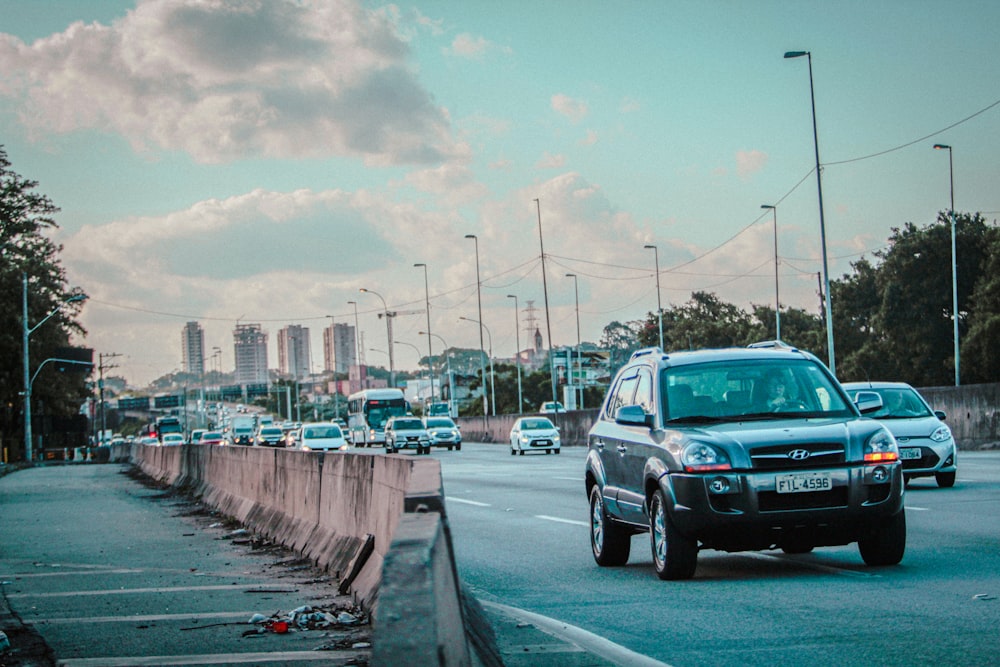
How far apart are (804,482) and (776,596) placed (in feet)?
2.95

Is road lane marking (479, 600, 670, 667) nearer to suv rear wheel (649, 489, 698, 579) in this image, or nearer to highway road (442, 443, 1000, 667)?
highway road (442, 443, 1000, 667)

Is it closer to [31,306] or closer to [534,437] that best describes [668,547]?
[534,437]

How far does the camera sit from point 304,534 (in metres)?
13.5

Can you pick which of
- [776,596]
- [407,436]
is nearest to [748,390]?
[776,596]

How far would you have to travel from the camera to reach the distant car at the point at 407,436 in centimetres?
5669

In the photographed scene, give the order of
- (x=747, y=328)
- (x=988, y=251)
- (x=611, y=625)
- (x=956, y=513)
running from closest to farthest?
(x=611, y=625) → (x=956, y=513) → (x=988, y=251) → (x=747, y=328)

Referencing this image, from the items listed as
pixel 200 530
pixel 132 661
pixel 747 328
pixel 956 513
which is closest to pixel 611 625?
pixel 132 661

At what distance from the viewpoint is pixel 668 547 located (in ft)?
32.8

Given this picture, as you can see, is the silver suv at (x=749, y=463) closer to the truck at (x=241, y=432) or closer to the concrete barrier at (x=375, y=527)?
the concrete barrier at (x=375, y=527)

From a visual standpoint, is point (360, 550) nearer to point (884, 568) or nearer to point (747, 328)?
point (884, 568)

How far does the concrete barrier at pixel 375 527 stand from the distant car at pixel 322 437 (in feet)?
81.7

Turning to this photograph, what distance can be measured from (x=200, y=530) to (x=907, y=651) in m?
12.9

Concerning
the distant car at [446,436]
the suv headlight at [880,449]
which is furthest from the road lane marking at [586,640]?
the distant car at [446,436]

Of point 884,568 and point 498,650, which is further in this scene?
point 884,568
